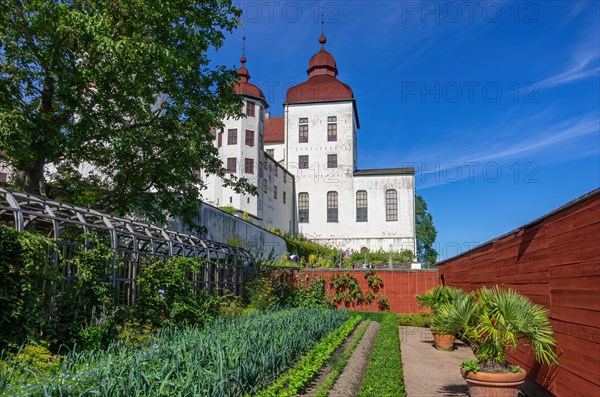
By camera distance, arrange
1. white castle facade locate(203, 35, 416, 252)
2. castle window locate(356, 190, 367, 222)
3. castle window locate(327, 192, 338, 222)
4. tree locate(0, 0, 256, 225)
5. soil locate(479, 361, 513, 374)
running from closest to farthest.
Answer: soil locate(479, 361, 513, 374) < tree locate(0, 0, 256, 225) < white castle facade locate(203, 35, 416, 252) < castle window locate(356, 190, 367, 222) < castle window locate(327, 192, 338, 222)

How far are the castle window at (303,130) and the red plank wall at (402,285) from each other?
3025 centimetres

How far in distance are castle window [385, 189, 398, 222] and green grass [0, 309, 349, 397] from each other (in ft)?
127

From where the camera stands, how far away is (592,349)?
4.88 metres

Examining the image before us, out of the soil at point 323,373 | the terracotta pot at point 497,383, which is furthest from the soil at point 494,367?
the soil at point 323,373

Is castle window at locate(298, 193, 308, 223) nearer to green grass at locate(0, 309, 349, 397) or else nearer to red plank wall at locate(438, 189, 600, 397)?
green grass at locate(0, 309, 349, 397)

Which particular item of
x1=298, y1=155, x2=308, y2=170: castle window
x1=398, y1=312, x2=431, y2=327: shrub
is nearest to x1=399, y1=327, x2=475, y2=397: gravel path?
x1=398, y1=312, x2=431, y2=327: shrub

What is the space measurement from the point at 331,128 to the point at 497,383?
4434 centimetres

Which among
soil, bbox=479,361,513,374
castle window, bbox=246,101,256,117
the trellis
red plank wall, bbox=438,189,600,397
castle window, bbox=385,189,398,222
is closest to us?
red plank wall, bbox=438,189,600,397

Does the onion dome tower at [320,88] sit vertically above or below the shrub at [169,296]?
above

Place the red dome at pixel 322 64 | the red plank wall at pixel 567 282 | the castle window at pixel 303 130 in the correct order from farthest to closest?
1. the red dome at pixel 322 64
2. the castle window at pixel 303 130
3. the red plank wall at pixel 567 282

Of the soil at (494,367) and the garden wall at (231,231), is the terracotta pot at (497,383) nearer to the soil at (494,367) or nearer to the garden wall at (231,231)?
the soil at (494,367)

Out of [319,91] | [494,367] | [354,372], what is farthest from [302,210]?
[494,367]

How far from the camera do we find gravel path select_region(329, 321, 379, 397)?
6922 mm

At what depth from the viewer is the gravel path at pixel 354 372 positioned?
22.7ft
